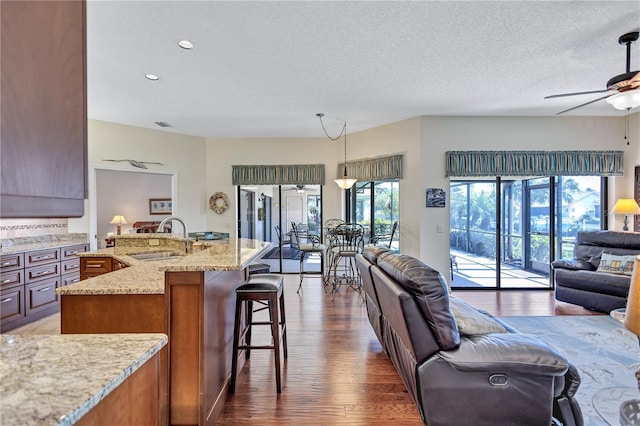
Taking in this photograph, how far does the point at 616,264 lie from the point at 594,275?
0.40 meters

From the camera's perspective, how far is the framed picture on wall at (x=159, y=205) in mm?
8203

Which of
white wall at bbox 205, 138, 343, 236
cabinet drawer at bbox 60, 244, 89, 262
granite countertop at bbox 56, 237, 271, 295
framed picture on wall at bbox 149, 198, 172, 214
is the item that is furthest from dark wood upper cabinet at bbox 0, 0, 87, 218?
framed picture on wall at bbox 149, 198, 172, 214

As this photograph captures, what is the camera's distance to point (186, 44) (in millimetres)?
2756

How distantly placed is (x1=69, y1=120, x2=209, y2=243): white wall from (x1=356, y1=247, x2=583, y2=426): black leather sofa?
5261mm

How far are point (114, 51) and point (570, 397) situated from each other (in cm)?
466

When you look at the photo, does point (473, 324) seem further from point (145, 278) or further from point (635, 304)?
point (145, 278)

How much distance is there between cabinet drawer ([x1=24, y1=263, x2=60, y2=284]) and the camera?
12.2 ft

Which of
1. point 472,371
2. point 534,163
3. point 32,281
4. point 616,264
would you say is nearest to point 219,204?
point 32,281

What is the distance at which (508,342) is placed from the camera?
1.76 m

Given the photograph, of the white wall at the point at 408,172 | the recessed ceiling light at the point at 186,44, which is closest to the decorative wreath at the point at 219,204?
the white wall at the point at 408,172

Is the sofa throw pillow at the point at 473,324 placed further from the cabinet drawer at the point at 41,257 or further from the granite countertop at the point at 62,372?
the cabinet drawer at the point at 41,257

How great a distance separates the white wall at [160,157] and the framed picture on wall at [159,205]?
9.27 feet

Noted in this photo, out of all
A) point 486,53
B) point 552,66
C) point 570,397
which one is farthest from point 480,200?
point 570,397

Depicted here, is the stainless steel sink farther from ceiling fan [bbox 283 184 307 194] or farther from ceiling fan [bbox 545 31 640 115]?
ceiling fan [bbox 545 31 640 115]
